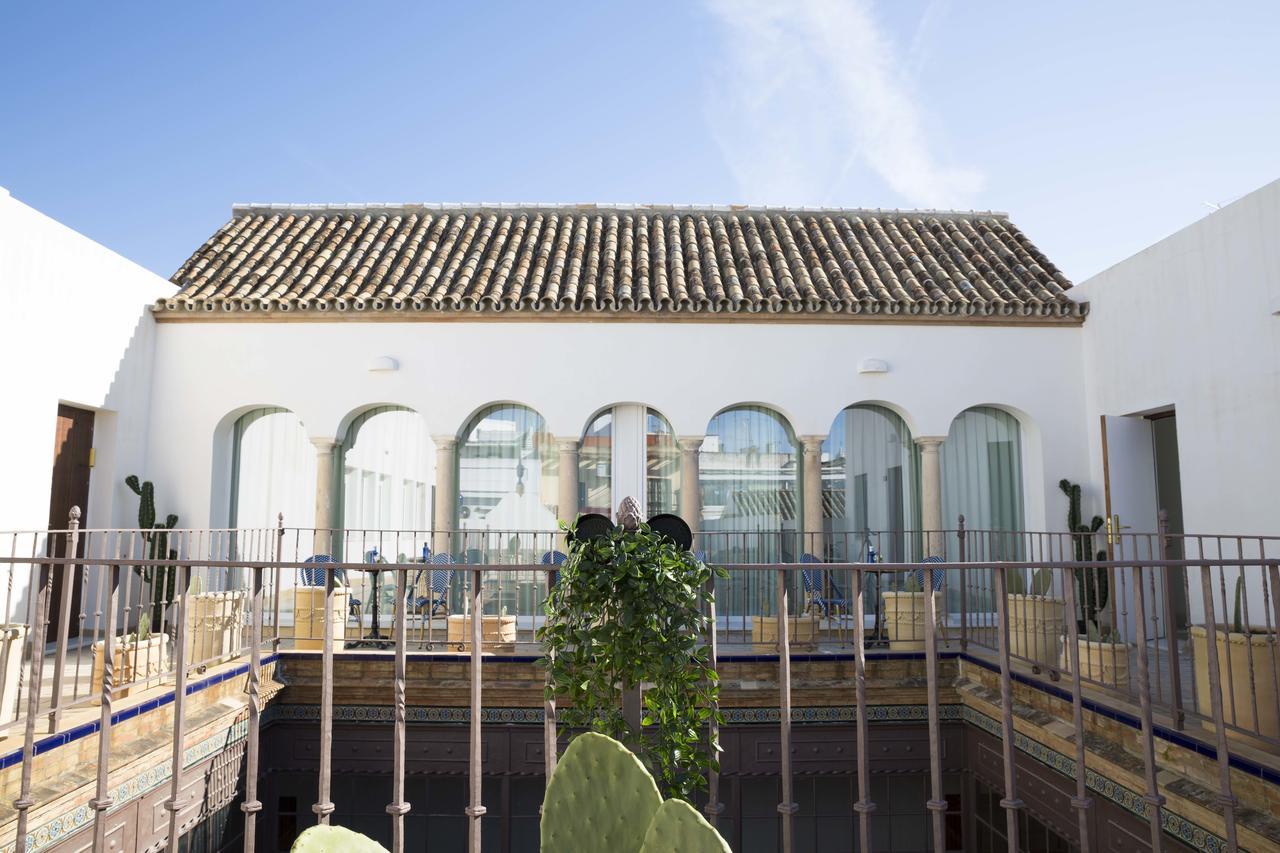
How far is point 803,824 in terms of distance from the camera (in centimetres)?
769

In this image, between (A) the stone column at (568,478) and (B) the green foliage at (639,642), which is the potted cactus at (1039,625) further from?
(B) the green foliage at (639,642)

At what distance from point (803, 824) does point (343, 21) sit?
10.2 metres

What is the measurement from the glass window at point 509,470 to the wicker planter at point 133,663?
4.28 meters

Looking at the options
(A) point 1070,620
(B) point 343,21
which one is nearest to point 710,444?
(B) point 343,21

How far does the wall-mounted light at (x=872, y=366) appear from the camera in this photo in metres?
10.2

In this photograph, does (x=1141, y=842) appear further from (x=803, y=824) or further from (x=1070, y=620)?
(x=803, y=824)

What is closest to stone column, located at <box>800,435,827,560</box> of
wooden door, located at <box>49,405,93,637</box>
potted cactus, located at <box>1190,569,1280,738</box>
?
potted cactus, located at <box>1190,569,1280,738</box>

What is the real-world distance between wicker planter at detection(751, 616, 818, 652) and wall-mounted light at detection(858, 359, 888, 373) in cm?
341

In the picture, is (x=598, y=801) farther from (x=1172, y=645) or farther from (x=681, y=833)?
(x=1172, y=645)

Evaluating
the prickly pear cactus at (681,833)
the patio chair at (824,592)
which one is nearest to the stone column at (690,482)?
the patio chair at (824,592)

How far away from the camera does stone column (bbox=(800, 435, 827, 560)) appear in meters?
10.3

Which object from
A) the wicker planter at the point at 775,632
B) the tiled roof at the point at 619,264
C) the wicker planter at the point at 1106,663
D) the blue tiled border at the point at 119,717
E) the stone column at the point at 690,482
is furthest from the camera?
the stone column at the point at 690,482

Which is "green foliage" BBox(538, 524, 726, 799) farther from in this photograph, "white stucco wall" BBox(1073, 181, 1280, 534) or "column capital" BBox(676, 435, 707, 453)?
"white stucco wall" BBox(1073, 181, 1280, 534)

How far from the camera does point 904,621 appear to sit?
8.58 metres
